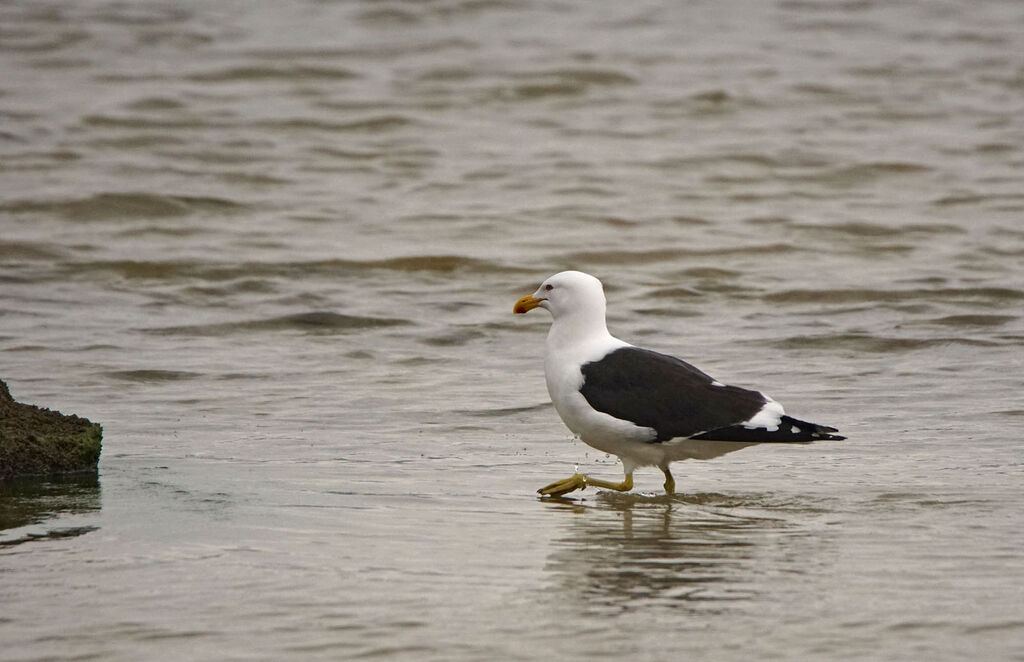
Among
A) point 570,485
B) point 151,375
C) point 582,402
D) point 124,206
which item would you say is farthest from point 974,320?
point 124,206

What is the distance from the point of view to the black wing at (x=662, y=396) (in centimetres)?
608

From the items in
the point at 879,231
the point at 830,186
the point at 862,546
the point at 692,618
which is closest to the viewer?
the point at 692,618

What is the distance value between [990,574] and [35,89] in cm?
1790

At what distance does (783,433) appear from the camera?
5.96 m

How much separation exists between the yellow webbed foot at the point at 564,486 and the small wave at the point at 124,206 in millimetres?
9883

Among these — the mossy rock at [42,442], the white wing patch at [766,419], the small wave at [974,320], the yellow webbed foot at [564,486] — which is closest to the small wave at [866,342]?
the small wave at [974,320]

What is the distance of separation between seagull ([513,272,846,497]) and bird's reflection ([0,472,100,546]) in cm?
189

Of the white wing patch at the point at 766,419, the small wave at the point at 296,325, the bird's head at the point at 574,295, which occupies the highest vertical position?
the bird's head at the point at 574,295

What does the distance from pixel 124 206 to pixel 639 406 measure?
1035cm

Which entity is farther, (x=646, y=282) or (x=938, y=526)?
(x=646, y=282)

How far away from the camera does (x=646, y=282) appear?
41.4 ft

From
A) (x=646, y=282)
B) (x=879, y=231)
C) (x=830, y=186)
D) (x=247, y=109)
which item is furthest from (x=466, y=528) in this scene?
(x=247, y=109)

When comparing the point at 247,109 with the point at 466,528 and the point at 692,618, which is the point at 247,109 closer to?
the point at 466,528

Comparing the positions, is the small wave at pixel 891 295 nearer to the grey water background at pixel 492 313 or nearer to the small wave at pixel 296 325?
the grey water background at pixel 492 313
